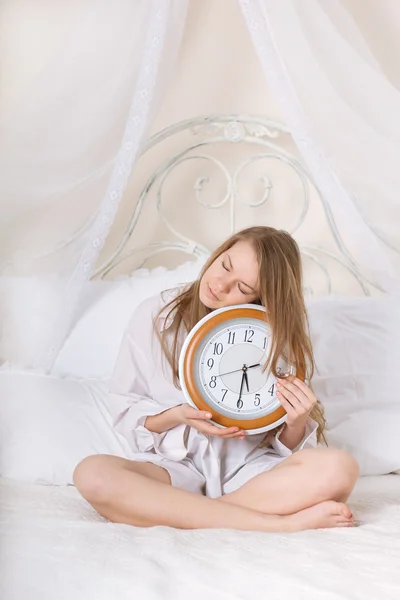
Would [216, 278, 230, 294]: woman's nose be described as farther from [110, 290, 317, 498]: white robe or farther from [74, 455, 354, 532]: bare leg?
[74, 455, 354, 532]: bare leg

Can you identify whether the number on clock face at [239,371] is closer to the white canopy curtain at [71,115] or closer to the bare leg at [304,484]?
the bare leg at [304,484]

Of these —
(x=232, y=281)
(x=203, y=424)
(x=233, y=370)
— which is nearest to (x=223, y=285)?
(x=232, y=281)

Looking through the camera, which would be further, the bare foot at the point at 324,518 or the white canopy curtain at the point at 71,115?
the white canopy curtain at the point at 71,115

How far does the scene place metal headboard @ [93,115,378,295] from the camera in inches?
107

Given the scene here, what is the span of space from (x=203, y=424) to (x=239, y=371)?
137mm

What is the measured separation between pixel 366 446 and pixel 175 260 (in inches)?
41.4

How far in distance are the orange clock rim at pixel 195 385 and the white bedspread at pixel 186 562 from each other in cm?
29

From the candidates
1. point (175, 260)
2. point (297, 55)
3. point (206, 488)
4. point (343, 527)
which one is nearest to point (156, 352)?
point (206, 488)

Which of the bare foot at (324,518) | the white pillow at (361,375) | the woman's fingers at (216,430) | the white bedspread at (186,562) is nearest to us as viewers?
the white bedspread at (186,562)

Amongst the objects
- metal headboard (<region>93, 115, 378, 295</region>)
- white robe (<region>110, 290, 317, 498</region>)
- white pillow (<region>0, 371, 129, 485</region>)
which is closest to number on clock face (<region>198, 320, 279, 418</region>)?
white robe (<region>110, 290, 317, 498</region>)

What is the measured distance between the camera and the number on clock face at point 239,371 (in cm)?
170

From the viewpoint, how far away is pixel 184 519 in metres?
1.53

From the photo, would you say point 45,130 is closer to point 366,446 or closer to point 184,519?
point 184,519

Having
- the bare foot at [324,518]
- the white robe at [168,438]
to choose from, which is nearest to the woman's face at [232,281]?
the white robe at [168,438]
